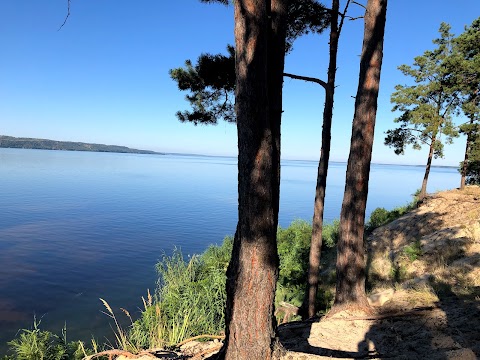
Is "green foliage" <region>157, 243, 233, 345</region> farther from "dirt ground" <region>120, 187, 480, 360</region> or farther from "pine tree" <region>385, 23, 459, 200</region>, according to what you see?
"pine tree" <region>385, 23, 459, 200</region>

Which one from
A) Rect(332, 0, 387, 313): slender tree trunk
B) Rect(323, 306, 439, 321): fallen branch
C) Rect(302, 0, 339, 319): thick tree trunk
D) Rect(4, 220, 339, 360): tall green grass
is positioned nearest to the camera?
Rect(323, 306, 439, 321): fallen branch

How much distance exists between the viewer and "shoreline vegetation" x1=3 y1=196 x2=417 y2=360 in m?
6.49

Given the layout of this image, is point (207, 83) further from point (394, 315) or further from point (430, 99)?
point (430, 99)

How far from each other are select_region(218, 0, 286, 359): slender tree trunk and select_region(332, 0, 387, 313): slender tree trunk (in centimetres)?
314

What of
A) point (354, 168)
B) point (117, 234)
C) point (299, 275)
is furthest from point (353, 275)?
point (117, 234)

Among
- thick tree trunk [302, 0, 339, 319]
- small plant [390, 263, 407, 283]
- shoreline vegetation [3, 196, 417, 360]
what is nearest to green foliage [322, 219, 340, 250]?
shoreline vegetation [3, 196, 417, 360]

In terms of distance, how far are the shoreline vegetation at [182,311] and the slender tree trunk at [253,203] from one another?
2.17 meters

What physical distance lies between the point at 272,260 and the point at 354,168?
3494 millimetres

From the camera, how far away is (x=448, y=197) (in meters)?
16.2

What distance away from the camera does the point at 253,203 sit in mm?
3463

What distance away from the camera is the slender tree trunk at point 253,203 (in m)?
3.41

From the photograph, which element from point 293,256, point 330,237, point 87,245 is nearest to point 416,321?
point 293,256

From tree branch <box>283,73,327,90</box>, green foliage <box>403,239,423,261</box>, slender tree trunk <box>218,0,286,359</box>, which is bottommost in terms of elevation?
green foliage <box>403,239,423,261</box>

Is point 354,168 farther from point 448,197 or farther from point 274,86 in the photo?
point 448,197
